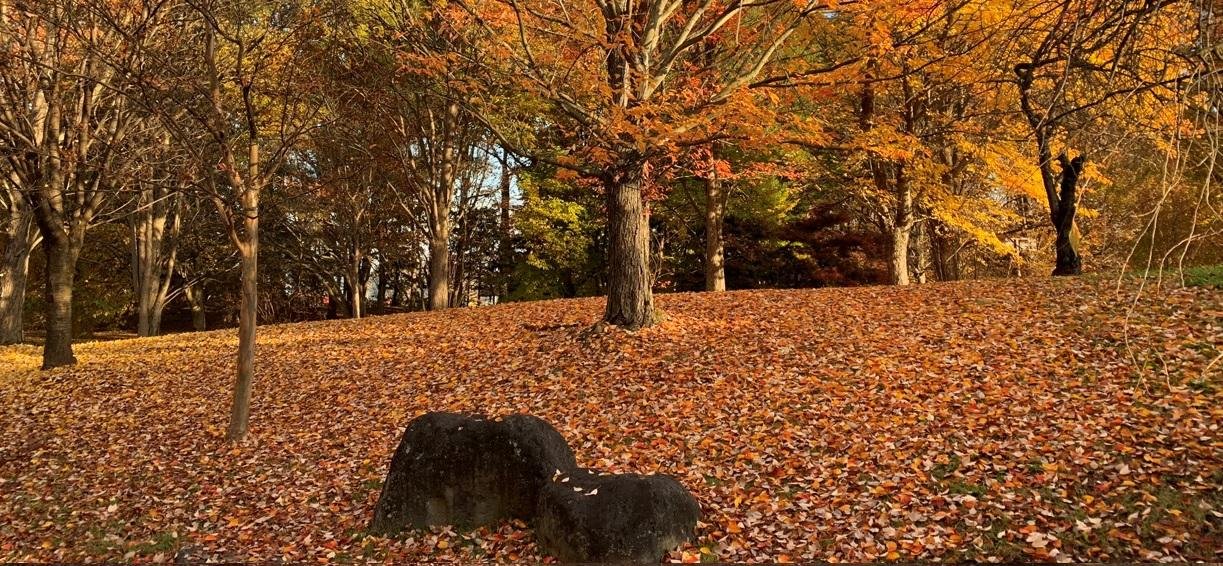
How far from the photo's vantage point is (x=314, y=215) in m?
23.0

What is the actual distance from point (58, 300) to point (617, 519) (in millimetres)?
12716

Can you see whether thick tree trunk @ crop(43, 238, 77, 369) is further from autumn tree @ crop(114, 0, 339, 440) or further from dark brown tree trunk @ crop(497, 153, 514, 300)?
dark brown tree trunk @ crop(497, 153, 514, 300)

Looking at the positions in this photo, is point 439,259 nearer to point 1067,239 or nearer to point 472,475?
point 472,475

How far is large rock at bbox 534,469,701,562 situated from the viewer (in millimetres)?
5066

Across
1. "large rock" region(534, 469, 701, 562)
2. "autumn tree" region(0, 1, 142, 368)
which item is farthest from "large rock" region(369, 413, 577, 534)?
"autumn tree" region(0, 1, 142, 368)

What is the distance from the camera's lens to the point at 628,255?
1073 cm

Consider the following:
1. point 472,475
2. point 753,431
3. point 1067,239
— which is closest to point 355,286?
point 472,475

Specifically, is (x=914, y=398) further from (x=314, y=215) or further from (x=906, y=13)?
(x=314, y=215)

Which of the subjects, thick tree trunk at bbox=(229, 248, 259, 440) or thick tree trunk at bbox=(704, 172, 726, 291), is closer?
thick tree trunk at bbox=(229, 248, 259, 440)

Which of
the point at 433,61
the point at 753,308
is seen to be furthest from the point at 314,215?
the point at 753,308

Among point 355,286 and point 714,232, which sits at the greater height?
point 714,232

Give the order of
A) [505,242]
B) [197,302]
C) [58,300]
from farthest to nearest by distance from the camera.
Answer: [505,242], [197,302], [58,300]

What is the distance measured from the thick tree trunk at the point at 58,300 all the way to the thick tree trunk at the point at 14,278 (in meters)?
5.48

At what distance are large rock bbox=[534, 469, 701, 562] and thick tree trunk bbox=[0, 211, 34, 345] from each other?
1780 cm
